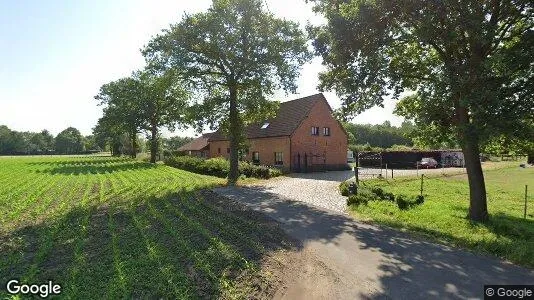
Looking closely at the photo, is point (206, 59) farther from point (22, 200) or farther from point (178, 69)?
point (22, 200)

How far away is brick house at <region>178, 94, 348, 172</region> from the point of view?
37469mm

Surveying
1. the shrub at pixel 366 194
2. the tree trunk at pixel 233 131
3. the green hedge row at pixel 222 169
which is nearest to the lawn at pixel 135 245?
the shrub at pixel 366 194

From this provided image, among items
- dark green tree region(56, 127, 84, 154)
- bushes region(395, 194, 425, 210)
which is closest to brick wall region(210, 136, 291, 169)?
bushes region(395, 194, 425, 210)

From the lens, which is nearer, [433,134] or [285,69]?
[433,134]

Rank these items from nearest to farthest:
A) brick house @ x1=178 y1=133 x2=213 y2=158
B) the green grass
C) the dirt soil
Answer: the dirt soil < the green grass < brick house @ x1=178 y1=133 x2=213 y2=158

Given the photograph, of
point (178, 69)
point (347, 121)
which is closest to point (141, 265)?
point (347, 121)

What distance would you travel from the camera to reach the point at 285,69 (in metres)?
26.0

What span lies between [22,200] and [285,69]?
17.9 m

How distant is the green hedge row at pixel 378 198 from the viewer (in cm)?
1638

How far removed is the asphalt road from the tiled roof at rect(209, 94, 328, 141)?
2484 cm

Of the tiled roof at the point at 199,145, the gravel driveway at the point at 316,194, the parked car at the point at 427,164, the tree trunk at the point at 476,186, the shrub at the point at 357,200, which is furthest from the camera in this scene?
the tiled roof at the point at 199,145

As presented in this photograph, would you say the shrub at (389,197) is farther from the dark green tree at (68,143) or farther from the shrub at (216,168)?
the dark green tree at (68,143)

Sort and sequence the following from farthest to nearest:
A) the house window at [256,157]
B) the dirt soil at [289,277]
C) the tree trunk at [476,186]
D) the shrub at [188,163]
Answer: the house window at [256,157] → the shrub at [188,163] → the tree trunk at [476,186] → the dirt soil at [289,277]

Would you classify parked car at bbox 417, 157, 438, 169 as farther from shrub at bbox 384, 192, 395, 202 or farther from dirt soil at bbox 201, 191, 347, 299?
dirt soil at bbox 201, 191, 347, 299
